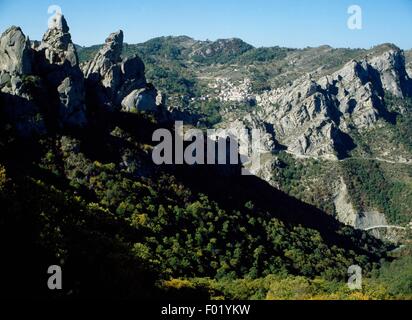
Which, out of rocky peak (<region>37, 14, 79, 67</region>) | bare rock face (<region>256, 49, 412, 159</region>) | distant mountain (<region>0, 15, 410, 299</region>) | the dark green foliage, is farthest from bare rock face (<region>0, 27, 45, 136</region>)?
bare rock face (<region>256, 49, 412, 159</region>)

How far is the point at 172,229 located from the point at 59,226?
25.1 metres

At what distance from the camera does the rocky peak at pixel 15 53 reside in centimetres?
6172

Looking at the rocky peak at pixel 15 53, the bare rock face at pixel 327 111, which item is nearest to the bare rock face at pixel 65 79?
the rocky peak at pixel 15 53

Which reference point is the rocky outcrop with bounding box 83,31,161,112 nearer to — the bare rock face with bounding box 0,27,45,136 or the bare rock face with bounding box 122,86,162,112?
the bare rock face with bounding box 122,86,162,112

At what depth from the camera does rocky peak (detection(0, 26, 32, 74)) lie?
61.7 metres

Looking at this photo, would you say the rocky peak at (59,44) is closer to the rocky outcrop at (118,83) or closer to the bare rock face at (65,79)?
the bare rock face at (65,79)

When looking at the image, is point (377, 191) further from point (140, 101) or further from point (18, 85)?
point (18, 85)

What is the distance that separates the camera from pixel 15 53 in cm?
6206

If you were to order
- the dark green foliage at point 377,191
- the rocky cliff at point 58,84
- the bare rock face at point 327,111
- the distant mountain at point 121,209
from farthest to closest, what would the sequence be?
the bare rock face at point 327,111
the dark green foliage at point 377,191
the rocky cliff at point 58,84
the distant mountain at point 121,209

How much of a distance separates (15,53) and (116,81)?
15.2m

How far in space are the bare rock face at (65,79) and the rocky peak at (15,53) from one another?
224 centimetres

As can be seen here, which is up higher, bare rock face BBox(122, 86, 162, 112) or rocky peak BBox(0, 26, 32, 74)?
rocky peak BBox(0, 26, 32, 74)

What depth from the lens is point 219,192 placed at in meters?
71.7

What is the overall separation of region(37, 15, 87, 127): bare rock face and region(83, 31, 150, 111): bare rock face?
575 centimetres
